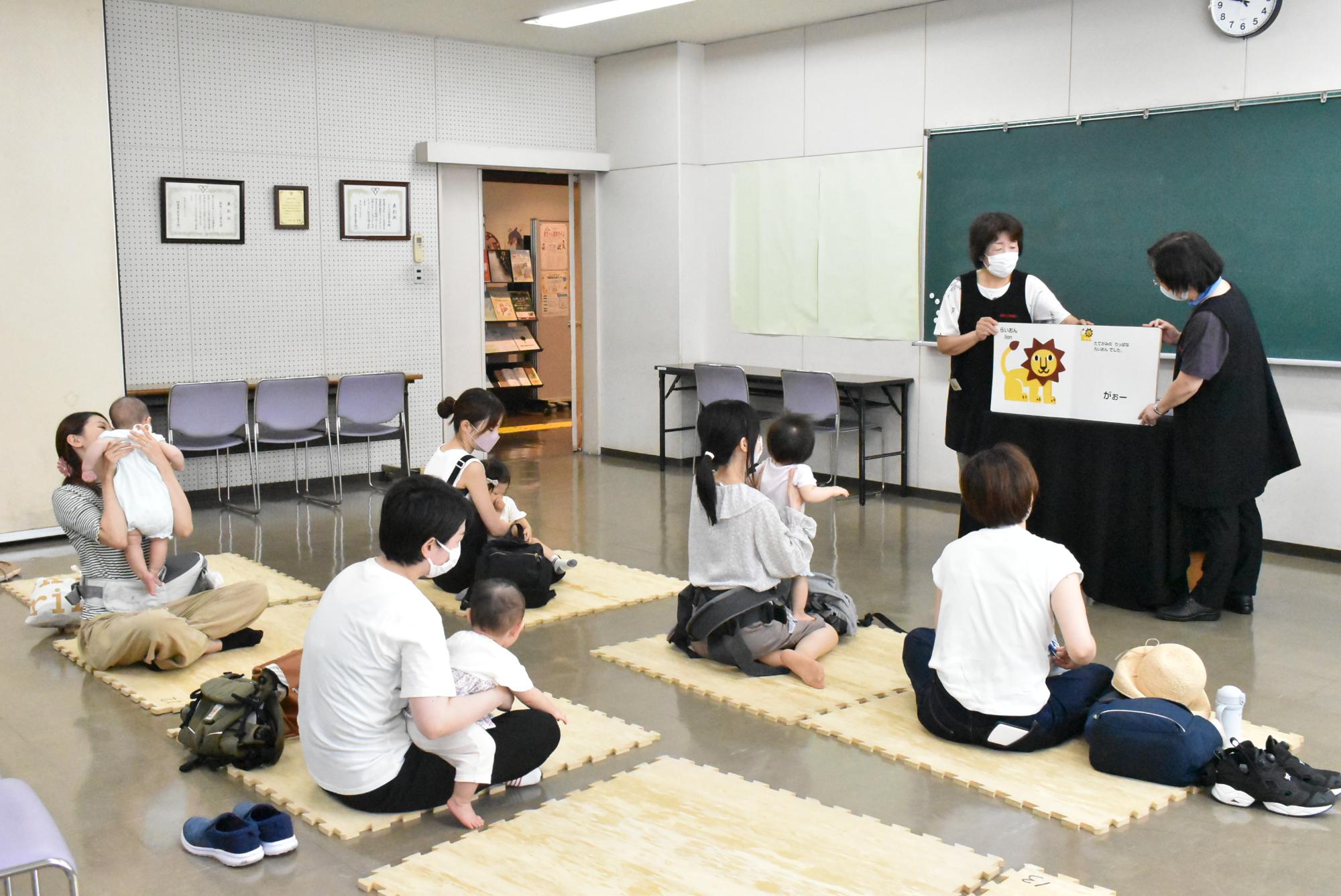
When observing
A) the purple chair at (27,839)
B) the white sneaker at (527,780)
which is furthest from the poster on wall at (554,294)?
the purple chair at (27,839)

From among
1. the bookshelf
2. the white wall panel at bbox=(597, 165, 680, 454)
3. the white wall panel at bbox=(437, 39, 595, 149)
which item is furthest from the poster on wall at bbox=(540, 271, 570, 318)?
the white wall panel at bbox=(437, 39, 595, 149)

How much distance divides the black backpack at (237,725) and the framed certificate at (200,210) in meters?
5.28

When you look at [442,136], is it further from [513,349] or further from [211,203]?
[513,349]

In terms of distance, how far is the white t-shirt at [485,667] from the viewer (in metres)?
3.29

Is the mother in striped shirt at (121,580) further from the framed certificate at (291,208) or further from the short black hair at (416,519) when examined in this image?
the framed certificate at (291,208)

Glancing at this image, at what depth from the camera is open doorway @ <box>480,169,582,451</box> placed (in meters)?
12.9

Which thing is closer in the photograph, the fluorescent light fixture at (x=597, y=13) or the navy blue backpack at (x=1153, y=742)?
the navy blue backpack at (x=1153, y=742)

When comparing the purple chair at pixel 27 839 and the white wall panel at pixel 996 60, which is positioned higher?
the white wall panel at pixel 996 60

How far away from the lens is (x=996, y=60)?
7684 mm

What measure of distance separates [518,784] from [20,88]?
5.52 m

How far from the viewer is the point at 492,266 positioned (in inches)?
504

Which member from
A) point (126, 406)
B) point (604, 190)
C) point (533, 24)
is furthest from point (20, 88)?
point (604, 190)

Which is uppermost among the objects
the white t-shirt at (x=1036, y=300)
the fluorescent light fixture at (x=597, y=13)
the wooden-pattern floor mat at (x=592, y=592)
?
the fluorescent light fixture at (x=597, y=13)

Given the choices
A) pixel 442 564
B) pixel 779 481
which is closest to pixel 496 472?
pixel 779 481
